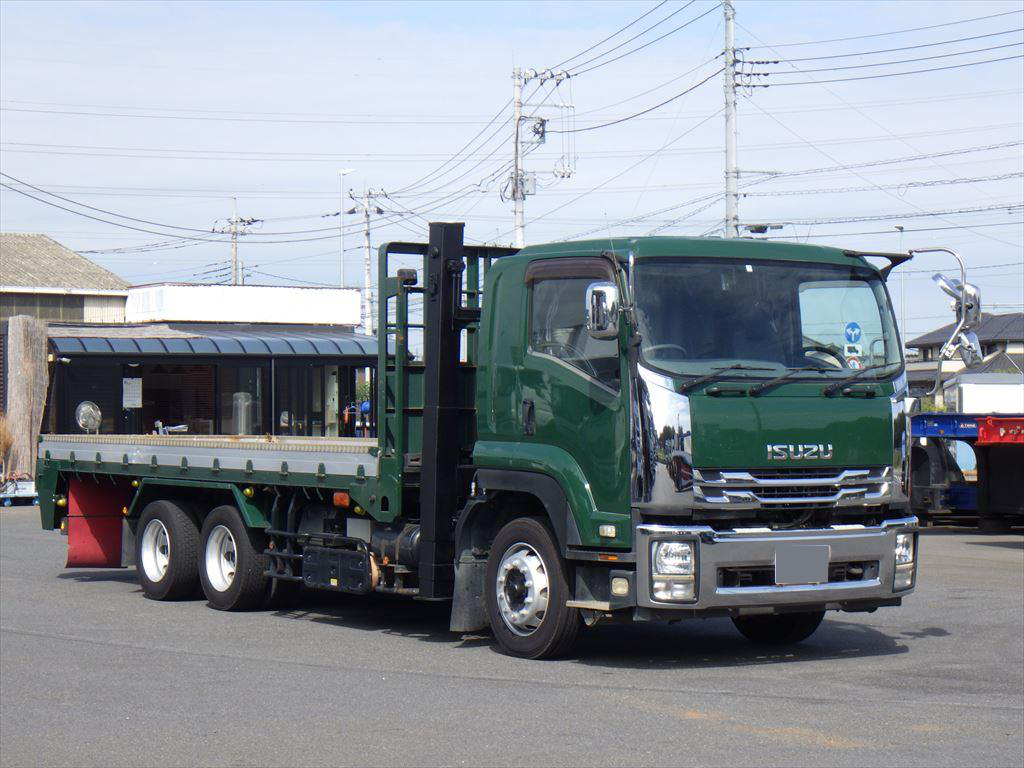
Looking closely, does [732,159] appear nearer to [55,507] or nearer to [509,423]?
[55,507]

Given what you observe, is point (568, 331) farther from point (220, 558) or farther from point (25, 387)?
point (25, 387)

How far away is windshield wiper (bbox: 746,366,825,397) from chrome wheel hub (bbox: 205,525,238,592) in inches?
222

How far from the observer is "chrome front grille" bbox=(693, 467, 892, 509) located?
29.8 feet

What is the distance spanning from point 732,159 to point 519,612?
28.6 metres

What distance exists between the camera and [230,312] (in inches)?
1847

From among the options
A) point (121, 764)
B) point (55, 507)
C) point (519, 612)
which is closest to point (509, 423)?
point (519, 612)

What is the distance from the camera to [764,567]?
364 inches

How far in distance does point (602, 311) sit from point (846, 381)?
→ 1810 mm

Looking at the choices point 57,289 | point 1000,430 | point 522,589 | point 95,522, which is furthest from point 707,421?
point 57,289

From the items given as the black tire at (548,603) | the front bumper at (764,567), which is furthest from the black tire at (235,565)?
the front bumper at (764,567)

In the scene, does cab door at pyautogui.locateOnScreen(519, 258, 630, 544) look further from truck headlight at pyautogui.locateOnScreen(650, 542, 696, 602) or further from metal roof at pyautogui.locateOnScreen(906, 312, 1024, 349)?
metal roof at pyautogui.locateOnScreen(906, 312, 1024, 349)

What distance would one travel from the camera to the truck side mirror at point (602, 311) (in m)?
8.99

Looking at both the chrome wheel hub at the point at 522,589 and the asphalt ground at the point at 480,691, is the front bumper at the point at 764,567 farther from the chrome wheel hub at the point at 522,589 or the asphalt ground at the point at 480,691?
the chrome wheel hub at the point at 522,589

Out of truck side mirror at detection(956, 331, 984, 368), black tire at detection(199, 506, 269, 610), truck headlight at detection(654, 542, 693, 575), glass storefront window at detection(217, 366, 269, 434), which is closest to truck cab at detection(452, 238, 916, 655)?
truck headlight at detection(654, 542, 693, 575)
